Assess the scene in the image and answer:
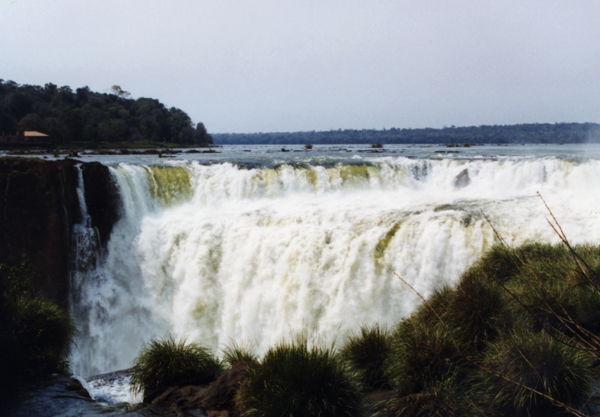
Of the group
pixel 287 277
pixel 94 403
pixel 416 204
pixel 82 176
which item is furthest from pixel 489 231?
pixel 82 176

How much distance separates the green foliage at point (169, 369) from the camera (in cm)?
698

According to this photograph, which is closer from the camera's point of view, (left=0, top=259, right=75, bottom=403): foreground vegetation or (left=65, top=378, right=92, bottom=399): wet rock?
(left=0, top=259, right=75, bottom=403): foreground vegetation

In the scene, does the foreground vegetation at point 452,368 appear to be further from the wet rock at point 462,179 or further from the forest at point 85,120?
the forest at point 85,120

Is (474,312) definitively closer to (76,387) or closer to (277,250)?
(76,387)

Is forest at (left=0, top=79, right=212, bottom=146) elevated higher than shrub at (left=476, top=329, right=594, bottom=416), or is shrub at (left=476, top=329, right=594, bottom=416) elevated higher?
forest at (left=0, top=79, right=212, bottom=146)

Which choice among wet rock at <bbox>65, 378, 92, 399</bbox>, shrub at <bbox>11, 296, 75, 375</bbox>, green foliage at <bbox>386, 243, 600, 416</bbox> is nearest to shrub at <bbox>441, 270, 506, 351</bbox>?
green foliage at <bbox>386, 243, 600, 416</bbox>

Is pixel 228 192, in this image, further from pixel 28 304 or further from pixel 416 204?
pixel 28 304

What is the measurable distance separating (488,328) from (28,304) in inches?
293

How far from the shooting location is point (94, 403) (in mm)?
7262

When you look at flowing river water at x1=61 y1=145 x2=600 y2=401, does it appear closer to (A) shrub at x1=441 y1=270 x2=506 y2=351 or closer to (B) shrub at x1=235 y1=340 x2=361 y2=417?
(A) shrub at x1=441 y1=270 x2=506 y2=351

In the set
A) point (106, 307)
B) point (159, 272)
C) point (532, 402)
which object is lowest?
point (106, 307)

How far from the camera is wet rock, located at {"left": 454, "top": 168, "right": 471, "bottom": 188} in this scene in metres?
19.1

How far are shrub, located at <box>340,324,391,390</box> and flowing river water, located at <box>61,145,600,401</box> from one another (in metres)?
2.14

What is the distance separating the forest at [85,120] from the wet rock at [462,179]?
4568 centimetres
